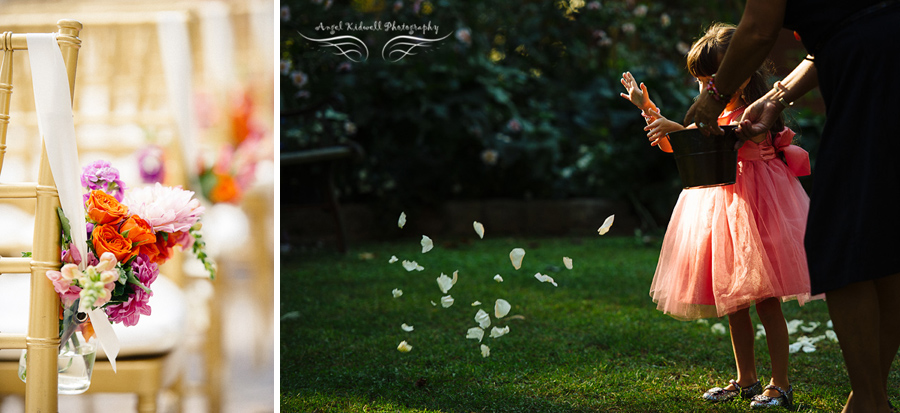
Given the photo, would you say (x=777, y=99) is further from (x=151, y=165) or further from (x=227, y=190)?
(x=227, y=190)

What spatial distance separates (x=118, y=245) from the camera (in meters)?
1.37

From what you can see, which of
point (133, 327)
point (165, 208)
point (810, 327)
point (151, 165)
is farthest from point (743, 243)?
point (151, 165)

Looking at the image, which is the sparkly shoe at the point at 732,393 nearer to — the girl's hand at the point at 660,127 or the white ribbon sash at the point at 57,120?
the girl's hand at the point at 660,127

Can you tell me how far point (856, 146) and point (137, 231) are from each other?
1435mm

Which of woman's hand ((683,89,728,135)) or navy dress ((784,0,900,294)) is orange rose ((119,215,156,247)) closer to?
woman's hand ((683,89,728,135))

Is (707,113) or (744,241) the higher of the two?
(707,113)

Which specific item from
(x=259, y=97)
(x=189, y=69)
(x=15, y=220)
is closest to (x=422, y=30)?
(x=259, y=97)

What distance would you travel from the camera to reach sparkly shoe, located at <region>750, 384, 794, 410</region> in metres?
1.67

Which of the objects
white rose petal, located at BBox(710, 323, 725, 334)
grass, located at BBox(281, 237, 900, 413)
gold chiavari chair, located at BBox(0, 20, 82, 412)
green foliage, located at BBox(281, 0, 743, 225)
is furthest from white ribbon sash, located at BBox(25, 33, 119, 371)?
green foliage, located at BBox(281, 0, 743, 225)

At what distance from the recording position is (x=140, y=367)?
1.80 m

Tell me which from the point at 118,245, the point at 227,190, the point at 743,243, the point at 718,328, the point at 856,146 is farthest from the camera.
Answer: the point at 227,190

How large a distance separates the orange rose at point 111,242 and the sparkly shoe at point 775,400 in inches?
60.3

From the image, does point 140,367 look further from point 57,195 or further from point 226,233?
point 226,233

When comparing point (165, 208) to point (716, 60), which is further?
point (716, 60)
